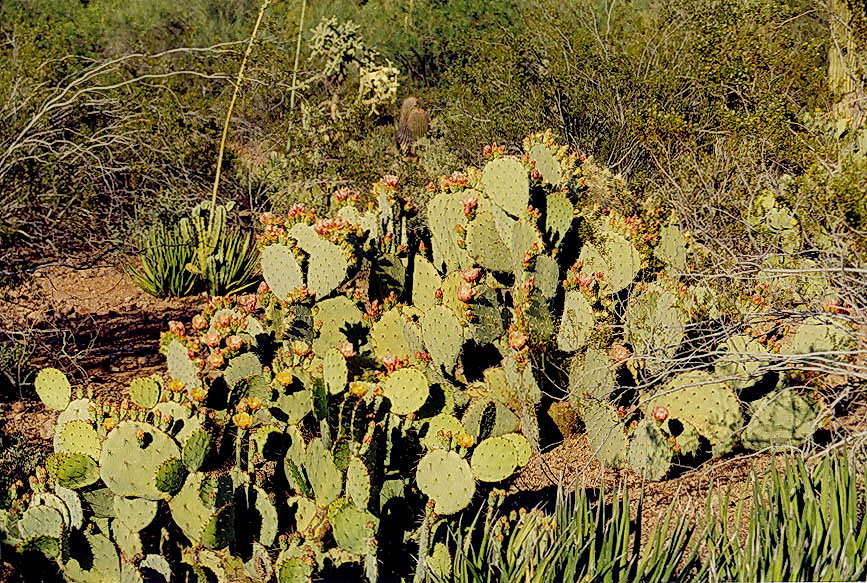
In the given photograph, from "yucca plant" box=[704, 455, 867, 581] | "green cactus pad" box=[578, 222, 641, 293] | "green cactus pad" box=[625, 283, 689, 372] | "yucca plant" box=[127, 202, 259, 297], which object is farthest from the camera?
"yucca plant" box=[127, 202, 259, 297]

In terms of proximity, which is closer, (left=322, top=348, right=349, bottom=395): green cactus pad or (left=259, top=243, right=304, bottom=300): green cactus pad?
(left=322, top=348, right=349, bottom=395): green cactus pad

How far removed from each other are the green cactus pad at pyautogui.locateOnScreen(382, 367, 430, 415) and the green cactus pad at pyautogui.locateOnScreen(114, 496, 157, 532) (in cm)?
90

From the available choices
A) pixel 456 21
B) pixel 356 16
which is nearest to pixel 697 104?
pixel 456 21

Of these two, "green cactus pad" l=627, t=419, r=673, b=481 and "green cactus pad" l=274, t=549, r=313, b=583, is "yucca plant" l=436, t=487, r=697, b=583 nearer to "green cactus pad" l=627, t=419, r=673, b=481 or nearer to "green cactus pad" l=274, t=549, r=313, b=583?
"green cactus pad" l=274, t=549, r=313, b=583

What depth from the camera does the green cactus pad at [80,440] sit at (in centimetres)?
318

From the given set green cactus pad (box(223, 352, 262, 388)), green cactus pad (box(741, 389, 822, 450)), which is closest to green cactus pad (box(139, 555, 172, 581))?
green cactus pad (box(223, 352, 262, 388))

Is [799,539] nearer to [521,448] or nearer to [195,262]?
[521,448]

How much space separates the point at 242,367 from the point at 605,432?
1592 mm

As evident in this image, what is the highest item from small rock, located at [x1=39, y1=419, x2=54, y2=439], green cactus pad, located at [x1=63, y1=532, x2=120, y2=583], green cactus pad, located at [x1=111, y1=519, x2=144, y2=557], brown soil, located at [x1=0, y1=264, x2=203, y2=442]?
green cactus pad, located at [x1=111, y1=519, x2=144, y2=557]

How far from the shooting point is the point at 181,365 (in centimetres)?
403

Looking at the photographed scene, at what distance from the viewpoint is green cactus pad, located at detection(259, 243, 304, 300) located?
4.89 meters

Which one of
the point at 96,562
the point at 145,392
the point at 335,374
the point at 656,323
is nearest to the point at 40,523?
the point at 96,562

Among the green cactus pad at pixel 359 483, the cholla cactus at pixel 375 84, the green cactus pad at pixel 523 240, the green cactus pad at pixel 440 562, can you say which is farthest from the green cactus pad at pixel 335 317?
the cholla cactus at pixel 375 84

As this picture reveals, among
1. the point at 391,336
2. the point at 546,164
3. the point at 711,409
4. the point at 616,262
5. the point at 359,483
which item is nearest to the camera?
the point at 359,483
